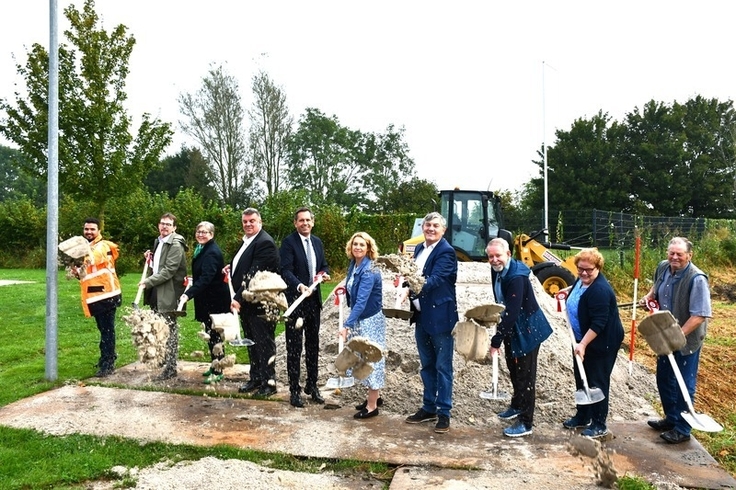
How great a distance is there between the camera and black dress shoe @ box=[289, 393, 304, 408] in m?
5.43

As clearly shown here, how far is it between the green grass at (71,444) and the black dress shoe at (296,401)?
1113mm

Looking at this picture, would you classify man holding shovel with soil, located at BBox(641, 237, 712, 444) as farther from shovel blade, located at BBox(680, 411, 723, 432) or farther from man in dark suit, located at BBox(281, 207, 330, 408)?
man in dark suit, located at BBox(281, 207, 330, 408)

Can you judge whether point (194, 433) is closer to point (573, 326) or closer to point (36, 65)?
point (573, 326)

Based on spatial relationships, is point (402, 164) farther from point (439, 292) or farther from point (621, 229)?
point (439, 292)

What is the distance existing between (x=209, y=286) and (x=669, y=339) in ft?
13.7

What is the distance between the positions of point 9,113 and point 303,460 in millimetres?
13751

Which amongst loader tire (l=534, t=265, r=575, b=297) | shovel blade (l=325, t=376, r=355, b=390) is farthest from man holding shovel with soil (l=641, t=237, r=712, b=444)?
loader tire (l=534, t=265, r=575, b=297)

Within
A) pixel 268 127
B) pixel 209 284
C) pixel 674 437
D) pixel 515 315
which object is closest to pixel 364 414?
pixel 515 315

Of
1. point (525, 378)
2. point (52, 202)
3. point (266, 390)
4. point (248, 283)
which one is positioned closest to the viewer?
point (525, 378)

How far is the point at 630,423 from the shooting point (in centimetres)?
517

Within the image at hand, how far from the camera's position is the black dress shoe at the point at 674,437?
4613mm

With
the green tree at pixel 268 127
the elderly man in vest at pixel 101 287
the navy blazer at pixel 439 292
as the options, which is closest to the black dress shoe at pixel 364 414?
the navy blazer at pixel 439 292

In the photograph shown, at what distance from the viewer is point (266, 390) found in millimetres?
5770

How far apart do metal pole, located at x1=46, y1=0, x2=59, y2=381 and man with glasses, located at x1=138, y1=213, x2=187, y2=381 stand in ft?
2.87
